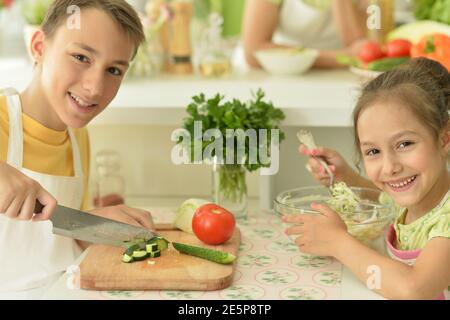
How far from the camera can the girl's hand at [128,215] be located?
1429 mm

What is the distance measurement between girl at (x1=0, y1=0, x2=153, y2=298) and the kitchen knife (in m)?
0.07

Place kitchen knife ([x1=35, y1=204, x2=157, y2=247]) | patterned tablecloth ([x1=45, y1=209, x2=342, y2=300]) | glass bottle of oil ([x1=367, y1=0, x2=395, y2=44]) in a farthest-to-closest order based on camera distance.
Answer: glass bottle of oil ([x1=367, y1=0, x2=395, y2=44]), kitchen knife ([x1=35, y1=204, x2=157, y2=247]), patterned tablecloth ([x1=45, y1=209, x2=342, y2=300])

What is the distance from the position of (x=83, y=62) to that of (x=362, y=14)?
1.37 meters

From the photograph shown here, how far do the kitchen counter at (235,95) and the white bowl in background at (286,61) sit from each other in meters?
0.03

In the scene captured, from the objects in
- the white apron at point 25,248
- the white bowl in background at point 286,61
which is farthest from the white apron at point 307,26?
the white apron at point 25,248

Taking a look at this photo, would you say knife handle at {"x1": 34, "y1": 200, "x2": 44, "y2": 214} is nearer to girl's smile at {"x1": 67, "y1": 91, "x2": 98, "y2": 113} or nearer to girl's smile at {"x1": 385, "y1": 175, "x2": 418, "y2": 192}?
girl's smile at {"x1": 67, "y1": 91, "x2": 98, "y2": 113}

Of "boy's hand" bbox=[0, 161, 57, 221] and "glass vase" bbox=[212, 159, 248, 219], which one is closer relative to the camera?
"boy's hand" bbox=[0, 161, 57, 221]

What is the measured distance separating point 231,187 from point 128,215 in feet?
0.86

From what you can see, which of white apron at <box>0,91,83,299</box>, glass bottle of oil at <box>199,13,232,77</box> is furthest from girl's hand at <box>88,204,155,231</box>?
glass bottle of oil at <box>199,13,232,77</box>

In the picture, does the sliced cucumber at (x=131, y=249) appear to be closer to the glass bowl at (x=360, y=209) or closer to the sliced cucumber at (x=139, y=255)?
the sliced cucumber at (x=139, y=255)

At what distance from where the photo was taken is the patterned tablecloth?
118 centimetres
